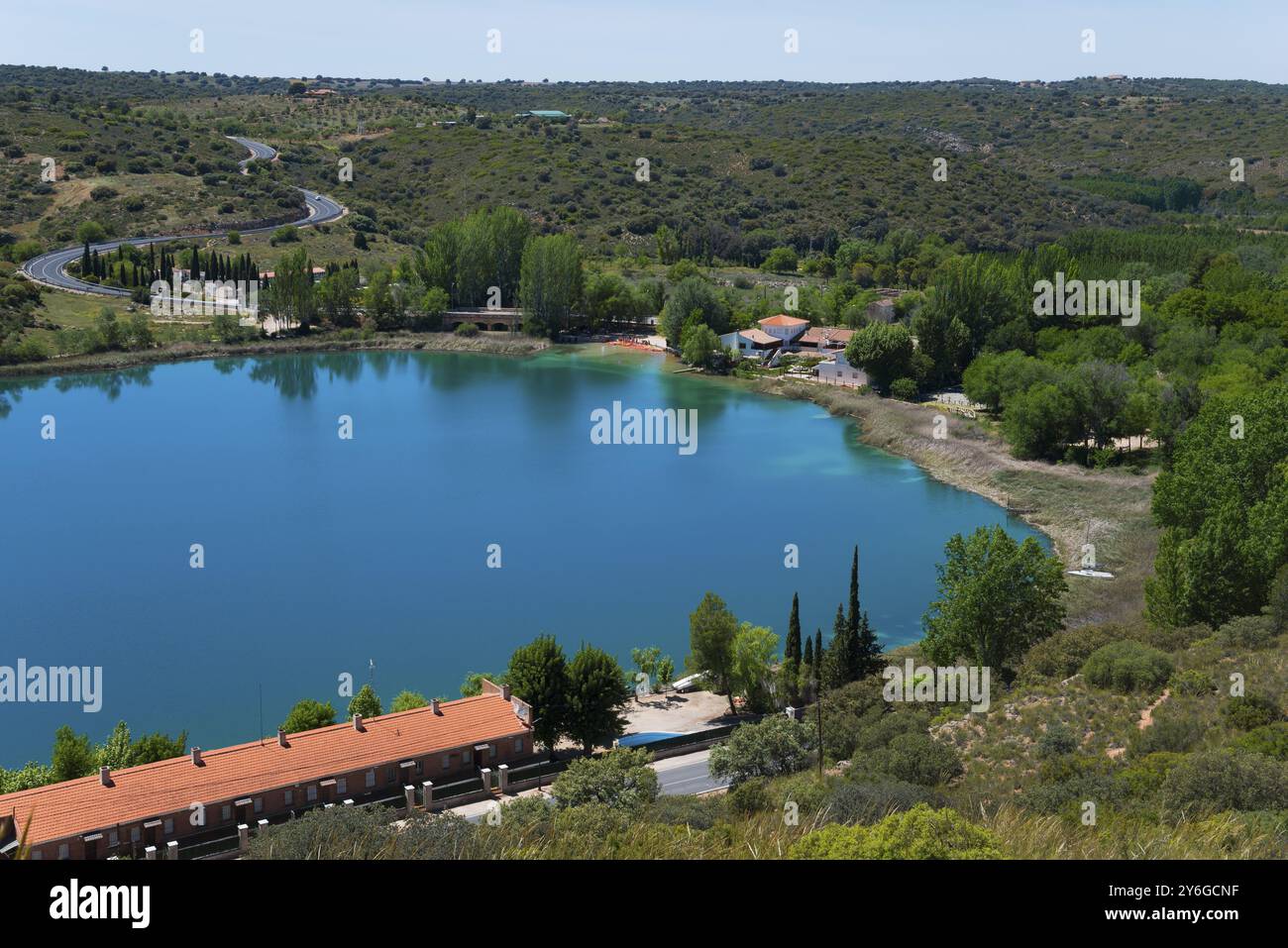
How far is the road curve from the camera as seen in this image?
6550cm

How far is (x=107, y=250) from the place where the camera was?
2820 inches

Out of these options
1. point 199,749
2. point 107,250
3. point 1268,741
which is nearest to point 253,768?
point 199,749

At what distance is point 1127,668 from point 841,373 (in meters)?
36.0

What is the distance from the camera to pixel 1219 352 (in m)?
45.9

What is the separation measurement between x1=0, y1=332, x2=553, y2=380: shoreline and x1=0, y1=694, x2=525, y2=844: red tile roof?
41856mm

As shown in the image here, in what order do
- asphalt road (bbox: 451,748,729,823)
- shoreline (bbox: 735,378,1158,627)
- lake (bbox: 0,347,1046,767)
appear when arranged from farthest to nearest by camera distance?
shoreline (bbox: 735,378,1158,627) → lake (bbox: 0,347,1046,767) → asphalt road (bbox: 451,748,729,823)

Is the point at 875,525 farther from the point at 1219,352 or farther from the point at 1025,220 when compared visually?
the point at 1025,220

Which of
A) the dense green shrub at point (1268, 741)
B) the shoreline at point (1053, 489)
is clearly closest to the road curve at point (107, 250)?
the shoreline at point (1053, 489)

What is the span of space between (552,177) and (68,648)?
66780mm

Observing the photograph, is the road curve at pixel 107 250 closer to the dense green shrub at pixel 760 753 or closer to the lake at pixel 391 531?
the lake at pixel 391 531

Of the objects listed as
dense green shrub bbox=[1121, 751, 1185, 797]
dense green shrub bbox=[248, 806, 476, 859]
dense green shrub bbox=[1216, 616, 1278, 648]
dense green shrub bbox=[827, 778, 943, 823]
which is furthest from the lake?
dense green shrub bbox=[827, 778, 943, 823]

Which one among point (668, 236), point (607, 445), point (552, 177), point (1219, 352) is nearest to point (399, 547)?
point (607, 445)

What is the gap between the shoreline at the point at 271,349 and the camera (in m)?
56.5
